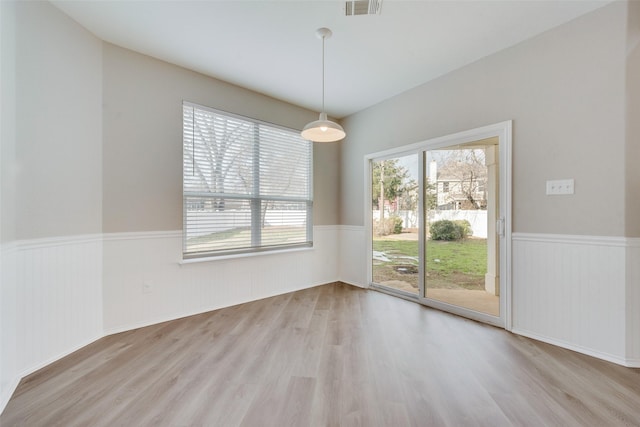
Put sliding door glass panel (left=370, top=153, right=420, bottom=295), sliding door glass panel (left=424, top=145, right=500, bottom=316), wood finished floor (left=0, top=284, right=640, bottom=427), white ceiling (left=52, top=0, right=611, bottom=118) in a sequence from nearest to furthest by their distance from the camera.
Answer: wood finished floor (left=0, top=284, right=640, bottom=427) < white ceiling (left=52, top=0, right=611, bottom=118) < sliding door glass panel (left=424, top=145, right=500, bottom=316) < sliding door glass panel (left=370, top=153, right=420, bottom=295)

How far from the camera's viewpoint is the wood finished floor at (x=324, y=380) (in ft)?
5.11

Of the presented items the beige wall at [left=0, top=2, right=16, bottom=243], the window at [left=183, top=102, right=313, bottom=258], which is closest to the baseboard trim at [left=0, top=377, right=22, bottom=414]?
the beige wall at [left=0, top=2, right=16, bottom=243]

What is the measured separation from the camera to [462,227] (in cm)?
320

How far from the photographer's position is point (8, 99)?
6.03 ft

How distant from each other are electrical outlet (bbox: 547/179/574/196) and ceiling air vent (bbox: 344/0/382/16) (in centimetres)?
220

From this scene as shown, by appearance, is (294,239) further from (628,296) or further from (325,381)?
(628,296)

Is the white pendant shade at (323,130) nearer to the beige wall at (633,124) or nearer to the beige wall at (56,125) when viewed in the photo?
the beige wall at (56,125)

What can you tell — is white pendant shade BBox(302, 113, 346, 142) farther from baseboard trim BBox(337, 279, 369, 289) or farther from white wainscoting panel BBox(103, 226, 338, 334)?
baseboard trim BBox(337, 279, 369, 289)

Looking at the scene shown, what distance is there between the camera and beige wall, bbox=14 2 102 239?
2012 millimetres

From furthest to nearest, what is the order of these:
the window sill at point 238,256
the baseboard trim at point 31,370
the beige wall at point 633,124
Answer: the window sill at point 238,256 < the beige wall at point 633,124 < the baseboard trim at point 31,370

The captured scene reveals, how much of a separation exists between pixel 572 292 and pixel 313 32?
334 cm

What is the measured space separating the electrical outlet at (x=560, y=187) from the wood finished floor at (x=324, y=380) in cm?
140

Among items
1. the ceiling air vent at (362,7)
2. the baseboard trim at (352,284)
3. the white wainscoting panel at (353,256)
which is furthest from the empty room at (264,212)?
the white wainscoting panel at (353,256)

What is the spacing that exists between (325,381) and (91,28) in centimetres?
371
